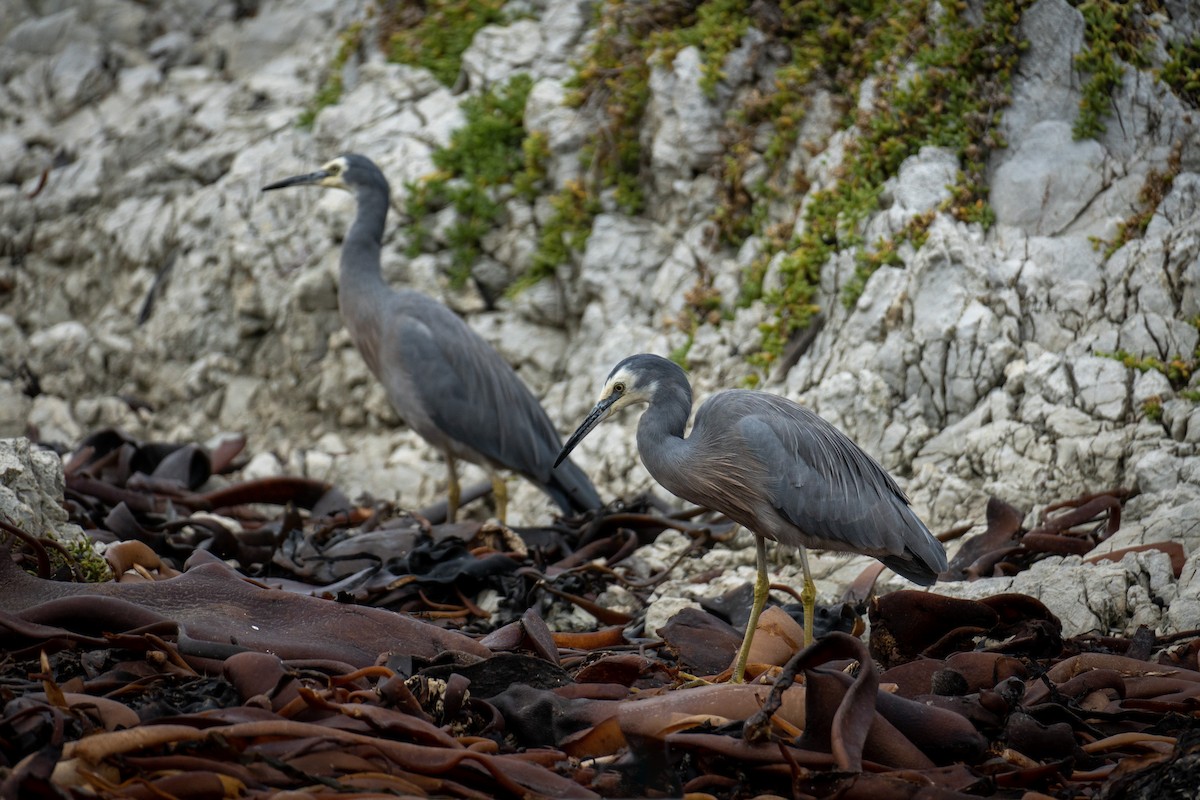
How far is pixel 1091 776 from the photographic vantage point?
334 centimetres

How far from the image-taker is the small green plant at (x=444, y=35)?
9.65m

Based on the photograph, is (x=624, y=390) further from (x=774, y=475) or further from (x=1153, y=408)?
A: (x=1153, y=408)

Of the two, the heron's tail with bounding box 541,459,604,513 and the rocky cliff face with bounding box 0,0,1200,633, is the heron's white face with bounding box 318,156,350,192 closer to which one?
the rocky cliff face with bounding box 0,0,1200,633

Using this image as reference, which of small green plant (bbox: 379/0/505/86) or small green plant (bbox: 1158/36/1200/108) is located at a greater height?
small green plant (bbox: 1158/36/1200/108)

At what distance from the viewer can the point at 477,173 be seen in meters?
8.98

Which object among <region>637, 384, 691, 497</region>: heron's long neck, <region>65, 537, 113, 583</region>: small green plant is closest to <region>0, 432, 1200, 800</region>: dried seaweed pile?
<region>65, 537, 113, 583</region>: small green plant

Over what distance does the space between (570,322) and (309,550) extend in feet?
10.2

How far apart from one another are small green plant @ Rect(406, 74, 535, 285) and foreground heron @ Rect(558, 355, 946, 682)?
13.8 ft

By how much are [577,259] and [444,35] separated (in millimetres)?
2531

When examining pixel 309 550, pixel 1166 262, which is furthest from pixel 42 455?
pixel 1166 262

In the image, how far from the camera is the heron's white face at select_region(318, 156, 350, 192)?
8.29 m

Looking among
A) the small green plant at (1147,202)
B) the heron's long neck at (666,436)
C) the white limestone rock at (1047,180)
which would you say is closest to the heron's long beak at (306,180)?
the heron's long neck at (666,436)

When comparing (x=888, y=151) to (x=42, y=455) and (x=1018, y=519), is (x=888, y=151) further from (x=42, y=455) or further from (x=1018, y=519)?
(x=42, y=455)

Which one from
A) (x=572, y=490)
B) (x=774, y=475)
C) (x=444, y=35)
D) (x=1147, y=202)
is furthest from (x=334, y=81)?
(x=774, y=475)
